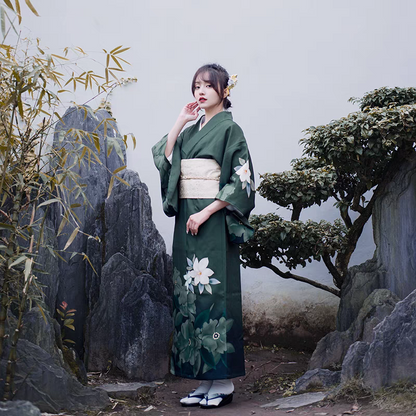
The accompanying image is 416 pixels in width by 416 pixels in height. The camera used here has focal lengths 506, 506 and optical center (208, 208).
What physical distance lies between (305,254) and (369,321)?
88 cm

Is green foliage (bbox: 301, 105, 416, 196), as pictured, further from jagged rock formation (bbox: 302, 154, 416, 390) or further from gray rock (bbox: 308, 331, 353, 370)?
gray rock (bbox: 308, 331, 353, 370)

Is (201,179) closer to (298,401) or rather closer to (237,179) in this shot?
(237,179)

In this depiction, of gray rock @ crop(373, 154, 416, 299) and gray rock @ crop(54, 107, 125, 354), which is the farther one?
gray rock @ crop(54, 107, 125, 354)

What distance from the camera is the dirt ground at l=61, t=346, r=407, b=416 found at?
2.90 m

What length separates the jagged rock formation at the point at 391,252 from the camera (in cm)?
384

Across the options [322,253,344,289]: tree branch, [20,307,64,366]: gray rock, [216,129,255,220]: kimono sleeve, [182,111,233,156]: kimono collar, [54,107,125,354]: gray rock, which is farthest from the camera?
[322,253,344,289]: tree branch

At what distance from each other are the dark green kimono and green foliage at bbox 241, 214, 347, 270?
0.82 metres

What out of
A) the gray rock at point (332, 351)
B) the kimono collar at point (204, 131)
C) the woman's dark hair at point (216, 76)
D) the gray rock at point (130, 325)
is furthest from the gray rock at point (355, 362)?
the woman's dark hair at point (216, 76)

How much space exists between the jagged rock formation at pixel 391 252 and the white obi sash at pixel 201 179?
141 centimetres

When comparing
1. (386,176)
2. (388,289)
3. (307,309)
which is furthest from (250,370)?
(386,176)

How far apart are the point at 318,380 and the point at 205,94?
2144 millimetres

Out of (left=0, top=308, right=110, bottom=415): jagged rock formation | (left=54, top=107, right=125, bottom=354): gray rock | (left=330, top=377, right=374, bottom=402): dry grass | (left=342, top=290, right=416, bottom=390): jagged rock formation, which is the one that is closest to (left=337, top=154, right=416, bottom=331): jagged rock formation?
(left=342, top=290, right=416, bottom=390): jagged rock formation

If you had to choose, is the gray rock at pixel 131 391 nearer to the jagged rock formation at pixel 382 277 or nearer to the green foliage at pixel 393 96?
the jagged rock formation at pixel 382 277

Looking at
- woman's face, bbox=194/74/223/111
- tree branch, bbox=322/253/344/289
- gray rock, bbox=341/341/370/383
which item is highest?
woman's face, bbox=194/74/223/111
